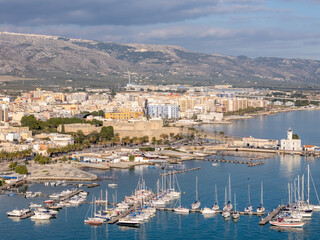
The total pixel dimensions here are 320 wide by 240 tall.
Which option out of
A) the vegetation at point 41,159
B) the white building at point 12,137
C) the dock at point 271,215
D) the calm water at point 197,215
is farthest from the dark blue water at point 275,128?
the dock at point 271,215

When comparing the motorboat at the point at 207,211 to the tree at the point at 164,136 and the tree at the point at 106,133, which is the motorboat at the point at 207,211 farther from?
the tree at the point at 164,136

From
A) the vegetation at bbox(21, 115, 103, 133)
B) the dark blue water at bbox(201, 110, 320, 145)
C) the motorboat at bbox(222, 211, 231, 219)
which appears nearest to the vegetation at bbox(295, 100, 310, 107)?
the dark blue water at bbox(201, 110, 320, 145)

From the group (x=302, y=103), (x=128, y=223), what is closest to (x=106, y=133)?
(x=128, y=223)

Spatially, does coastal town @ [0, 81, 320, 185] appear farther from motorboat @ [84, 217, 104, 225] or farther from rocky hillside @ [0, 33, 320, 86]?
rocky hillside @ [0, 33, 320, 86]

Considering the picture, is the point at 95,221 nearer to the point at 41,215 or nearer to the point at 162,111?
Answer: the point at 41,215

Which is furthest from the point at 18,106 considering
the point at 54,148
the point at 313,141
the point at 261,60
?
the point at 261,60

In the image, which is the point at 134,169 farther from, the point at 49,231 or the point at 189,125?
the point at 189,125

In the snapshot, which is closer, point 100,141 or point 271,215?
point 271,215
